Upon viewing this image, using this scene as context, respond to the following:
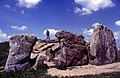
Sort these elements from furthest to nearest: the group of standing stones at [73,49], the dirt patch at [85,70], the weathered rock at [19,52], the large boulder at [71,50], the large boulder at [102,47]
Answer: the large boulder at [102,47] < the large boulder at [71,50] < the group of standing stones at [73,49] < the weathered rock at [19,52] < the dirt patch at [85,70]

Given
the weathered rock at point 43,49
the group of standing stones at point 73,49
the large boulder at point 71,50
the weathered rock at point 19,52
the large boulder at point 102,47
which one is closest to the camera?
the weathered rock at point 19,52

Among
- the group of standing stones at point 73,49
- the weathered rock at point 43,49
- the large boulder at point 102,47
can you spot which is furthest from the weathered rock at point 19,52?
the large boulder at point 102,47

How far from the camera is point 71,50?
110 feet

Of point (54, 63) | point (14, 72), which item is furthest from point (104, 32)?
point (14, 72)

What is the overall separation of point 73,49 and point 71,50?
27 cm

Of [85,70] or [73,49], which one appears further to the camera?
[73,49]

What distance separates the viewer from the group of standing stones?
31453mm

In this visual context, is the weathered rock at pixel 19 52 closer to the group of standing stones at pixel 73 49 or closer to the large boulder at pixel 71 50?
the group of standing stones at pixel 73 49

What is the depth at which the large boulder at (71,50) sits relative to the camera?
108ft

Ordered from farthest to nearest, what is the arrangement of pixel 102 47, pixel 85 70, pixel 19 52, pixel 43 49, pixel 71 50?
pixel 43 49 < pixel 102 47 < pixel 71 50 < pixel 19 52 < pixel 85 70

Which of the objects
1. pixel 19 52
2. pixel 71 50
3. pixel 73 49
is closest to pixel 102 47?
pixel 73 49

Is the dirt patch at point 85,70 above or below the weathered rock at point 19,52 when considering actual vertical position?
below

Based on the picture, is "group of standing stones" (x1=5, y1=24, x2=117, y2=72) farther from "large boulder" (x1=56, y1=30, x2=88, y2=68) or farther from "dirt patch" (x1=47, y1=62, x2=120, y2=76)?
"dirt patch" (x1=47, y1=62, x2=120, y2=76)

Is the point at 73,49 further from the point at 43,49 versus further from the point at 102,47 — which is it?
the point at 43,49
